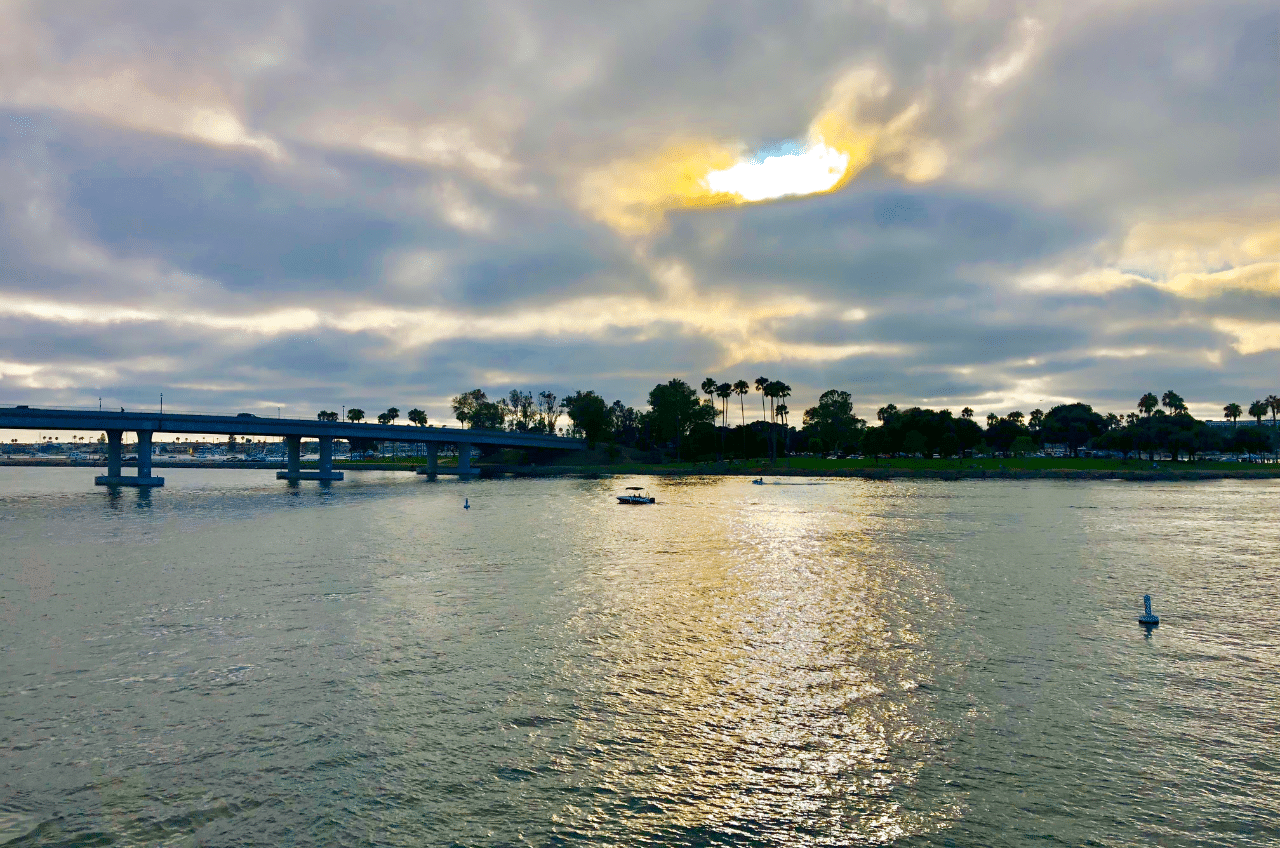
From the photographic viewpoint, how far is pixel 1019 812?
17.4m

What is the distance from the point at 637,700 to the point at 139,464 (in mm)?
167697

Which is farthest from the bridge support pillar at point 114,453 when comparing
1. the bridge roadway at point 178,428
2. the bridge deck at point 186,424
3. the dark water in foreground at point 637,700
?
the dark water in foreground at point 637,700

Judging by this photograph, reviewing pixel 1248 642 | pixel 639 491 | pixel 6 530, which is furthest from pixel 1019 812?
pixel 639 491

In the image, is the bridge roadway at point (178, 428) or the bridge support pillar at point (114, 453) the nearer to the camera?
the bridge roadway at point (178, 428)

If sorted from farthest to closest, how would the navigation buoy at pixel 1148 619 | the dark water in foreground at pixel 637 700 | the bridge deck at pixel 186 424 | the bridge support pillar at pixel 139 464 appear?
the bridge support pillar at pixel 139 464 < the bridge deck at pixel 186 424 < the navigation buoy at pixel 1148 619 < the dark water in foreground at pixel 637 700

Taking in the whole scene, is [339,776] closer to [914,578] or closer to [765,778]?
[765,778]

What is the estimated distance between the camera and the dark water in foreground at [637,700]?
17438mm

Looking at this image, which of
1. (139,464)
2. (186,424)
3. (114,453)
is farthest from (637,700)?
(114,453)

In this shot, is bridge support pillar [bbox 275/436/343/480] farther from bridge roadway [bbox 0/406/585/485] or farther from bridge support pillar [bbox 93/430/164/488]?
bridge support pillar [bbox 93/430/164/488]

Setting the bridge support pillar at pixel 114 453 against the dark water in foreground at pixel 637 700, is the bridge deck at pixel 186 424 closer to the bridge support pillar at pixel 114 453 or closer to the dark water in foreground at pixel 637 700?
the bridge support pillar at pixel 114 453

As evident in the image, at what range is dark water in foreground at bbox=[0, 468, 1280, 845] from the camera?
57.2ft

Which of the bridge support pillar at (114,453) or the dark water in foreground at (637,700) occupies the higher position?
the bridge support pillar at (114,453)

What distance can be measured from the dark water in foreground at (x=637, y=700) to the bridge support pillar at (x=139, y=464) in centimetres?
11232

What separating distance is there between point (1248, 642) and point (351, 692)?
39.1m
